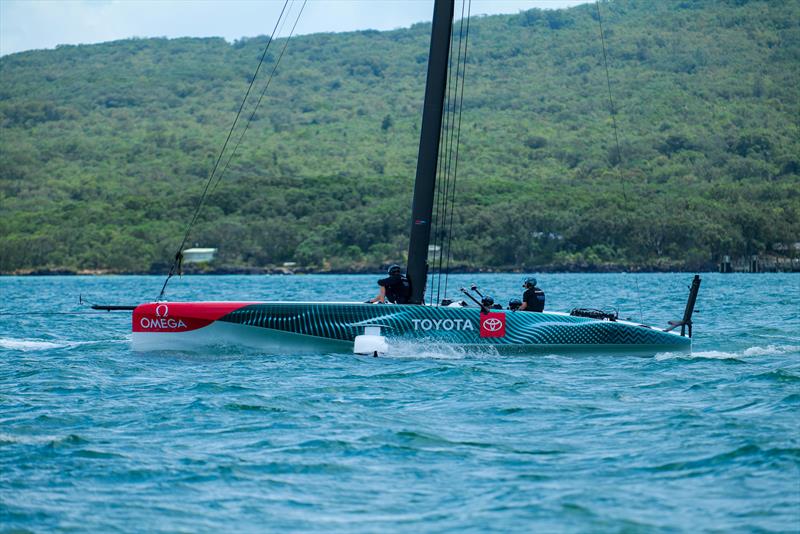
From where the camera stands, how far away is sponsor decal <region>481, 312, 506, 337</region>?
57.0 ft

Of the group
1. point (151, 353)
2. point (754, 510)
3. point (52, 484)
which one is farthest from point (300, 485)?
point (151, 353)

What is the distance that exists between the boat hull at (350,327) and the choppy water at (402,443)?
0.27 m

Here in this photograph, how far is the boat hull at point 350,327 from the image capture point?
17.1m

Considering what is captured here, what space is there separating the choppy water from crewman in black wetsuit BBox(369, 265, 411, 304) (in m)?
0.90

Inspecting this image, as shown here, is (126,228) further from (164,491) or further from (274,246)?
(164,491)

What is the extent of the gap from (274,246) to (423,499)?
131m

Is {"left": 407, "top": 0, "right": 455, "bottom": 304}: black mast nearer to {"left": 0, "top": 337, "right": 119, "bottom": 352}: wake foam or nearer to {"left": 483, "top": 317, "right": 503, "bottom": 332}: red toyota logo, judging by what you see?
{"left": 483, "top": 317, "right": 503, "bottom": 332}: red toyota logo

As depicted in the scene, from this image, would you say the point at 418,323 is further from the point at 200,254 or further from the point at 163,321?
the point at 200,254

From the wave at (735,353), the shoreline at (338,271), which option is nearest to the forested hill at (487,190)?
the shoreline at (338,271)

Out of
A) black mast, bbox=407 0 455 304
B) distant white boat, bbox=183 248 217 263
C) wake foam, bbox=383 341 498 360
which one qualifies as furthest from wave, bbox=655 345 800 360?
distant white boat, bbox=183 248 217 263

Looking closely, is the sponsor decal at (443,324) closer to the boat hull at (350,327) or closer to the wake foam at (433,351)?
the boat hull at (350,327)

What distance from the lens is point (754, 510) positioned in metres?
8.55

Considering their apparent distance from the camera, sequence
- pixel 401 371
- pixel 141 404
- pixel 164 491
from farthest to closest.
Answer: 1. pixel 401 371
2. pixel 141 404
3. pixel 164 491

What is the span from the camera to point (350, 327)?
17234mm
